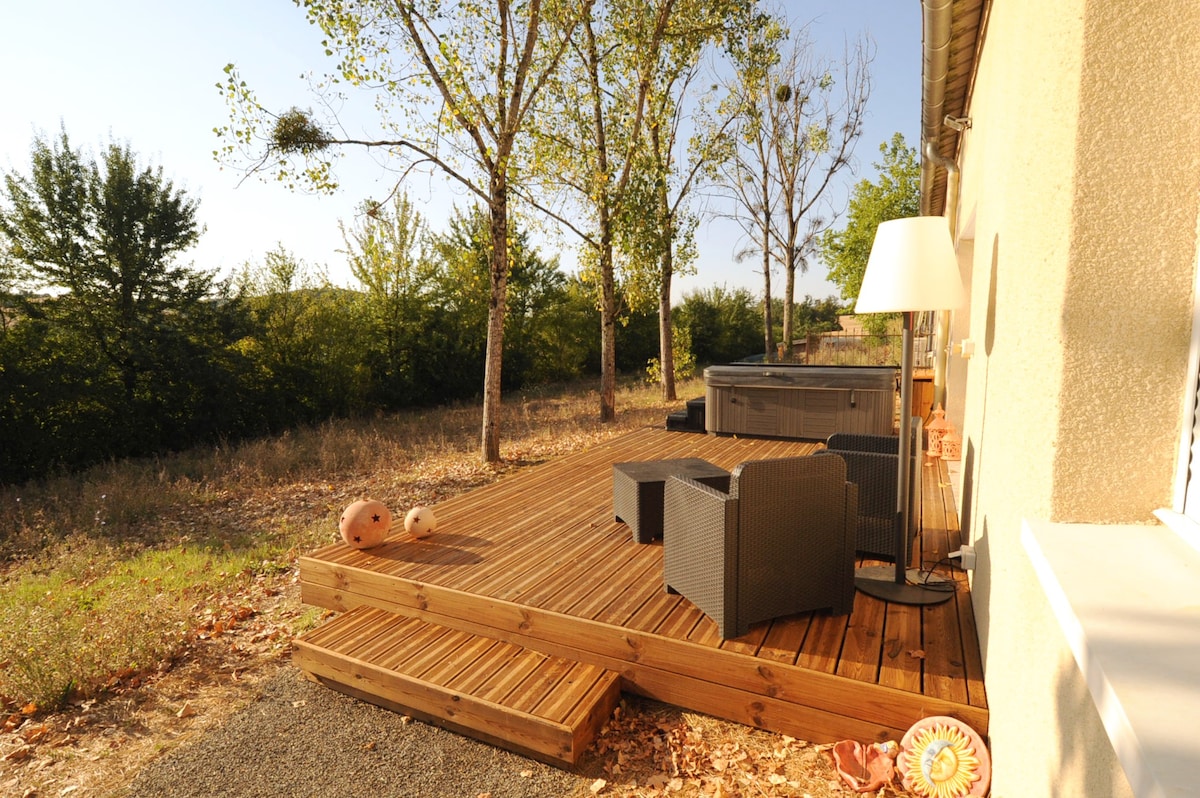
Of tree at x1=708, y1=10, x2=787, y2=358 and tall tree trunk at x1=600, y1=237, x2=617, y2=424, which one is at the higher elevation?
tree at x1=708, y1=10, x2=787, y2=358

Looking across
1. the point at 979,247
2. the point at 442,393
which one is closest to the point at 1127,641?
the point at 979,247

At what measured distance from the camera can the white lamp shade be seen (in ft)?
8.95

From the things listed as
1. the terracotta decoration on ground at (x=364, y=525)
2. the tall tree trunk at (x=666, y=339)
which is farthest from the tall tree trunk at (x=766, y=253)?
the terracotta decoration on ground at (x=364, y=525)

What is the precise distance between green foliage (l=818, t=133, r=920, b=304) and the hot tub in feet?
53.0

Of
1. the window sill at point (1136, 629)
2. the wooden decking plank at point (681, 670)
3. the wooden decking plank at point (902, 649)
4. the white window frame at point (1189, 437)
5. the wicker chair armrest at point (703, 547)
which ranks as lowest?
the wooden decking plank at point (681, 670)

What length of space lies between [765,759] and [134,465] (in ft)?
36.4

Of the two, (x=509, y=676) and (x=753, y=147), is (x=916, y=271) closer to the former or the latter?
(x=509, y=676)

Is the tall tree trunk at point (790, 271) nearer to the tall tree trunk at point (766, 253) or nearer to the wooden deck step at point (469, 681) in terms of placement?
the tall tree trunk at point (766, 253)

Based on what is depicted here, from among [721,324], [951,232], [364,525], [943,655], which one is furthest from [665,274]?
[721,324]

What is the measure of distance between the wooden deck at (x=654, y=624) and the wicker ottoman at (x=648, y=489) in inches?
5.3

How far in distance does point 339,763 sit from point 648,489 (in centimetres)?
215

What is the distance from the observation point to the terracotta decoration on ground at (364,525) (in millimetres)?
3865

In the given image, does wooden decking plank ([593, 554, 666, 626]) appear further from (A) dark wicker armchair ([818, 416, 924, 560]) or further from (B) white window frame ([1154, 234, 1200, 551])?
(B) white window frame ([1154, 234, 1200, 551])

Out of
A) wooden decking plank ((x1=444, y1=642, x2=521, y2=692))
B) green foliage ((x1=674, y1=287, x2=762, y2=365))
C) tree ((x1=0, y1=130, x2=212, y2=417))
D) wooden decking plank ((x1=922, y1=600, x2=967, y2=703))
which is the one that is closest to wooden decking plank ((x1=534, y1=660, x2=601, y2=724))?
wooden decking plank ((x1=444, y1=642, x2=521, y2=692))
